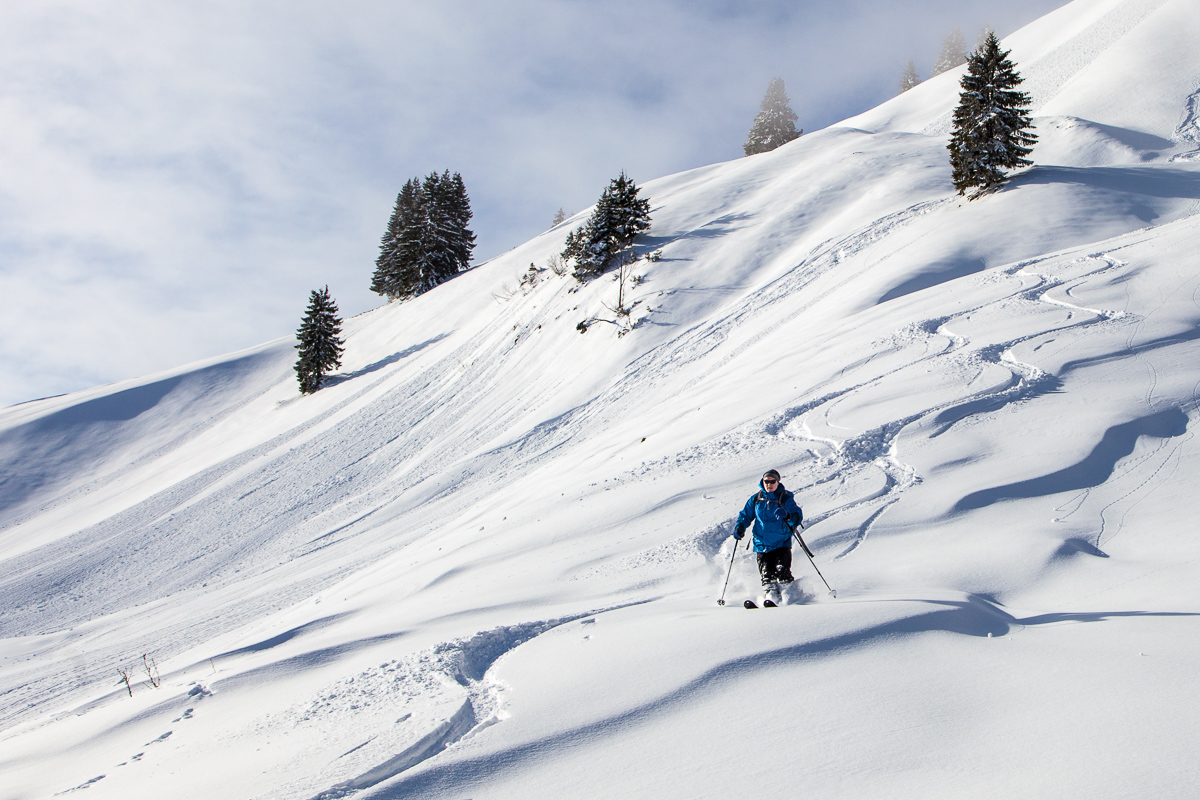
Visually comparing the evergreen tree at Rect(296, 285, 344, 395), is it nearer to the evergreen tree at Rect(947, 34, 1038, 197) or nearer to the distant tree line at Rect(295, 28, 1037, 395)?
the distant tree line at Rect(295, 28, 1037, 395)

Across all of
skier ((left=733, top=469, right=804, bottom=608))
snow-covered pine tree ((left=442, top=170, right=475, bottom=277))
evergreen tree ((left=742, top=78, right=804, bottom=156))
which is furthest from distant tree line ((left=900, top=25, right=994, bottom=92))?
skier ((left=733, top=469, right=804, bottom=608))

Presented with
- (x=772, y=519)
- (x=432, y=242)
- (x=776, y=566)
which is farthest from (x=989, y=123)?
(x=432, y=242)

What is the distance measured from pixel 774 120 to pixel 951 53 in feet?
98.5

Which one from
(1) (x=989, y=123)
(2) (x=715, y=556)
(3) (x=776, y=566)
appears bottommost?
(3) (x=776, y=566)

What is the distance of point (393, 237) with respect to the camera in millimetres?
42500

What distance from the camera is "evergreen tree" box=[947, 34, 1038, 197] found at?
1639 centimetres

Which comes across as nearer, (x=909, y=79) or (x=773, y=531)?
(x=773, y=531)

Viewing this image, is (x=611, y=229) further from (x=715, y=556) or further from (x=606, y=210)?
(x=715, y=556)

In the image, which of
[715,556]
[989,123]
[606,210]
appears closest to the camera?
[715,556]

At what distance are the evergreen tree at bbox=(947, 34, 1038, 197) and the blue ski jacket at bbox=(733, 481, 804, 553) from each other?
50.1 feet

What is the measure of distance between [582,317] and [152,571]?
1186cm

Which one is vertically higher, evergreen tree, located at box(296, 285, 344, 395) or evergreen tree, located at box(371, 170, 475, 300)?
evergreen tree, located at box(371, 170, 475, 300)

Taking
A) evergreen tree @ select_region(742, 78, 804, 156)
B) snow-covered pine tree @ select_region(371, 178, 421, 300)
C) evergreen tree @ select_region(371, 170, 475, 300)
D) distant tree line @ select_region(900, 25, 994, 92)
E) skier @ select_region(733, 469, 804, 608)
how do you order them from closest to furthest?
skier @ select_region(733, 469, 804, 608), evergreen tree @ select_region(371, 170, 475, 300), snow-covered pine tree @ select_region(371, 178, 421, 300), evergreen tree @ select_region(742, 78, 804, 156), distant tree line @ select_region(900, 25, 994, 92)

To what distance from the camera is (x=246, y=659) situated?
5473 mm
